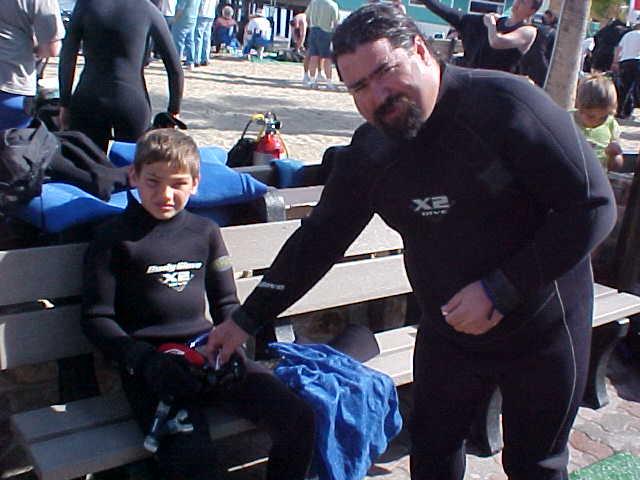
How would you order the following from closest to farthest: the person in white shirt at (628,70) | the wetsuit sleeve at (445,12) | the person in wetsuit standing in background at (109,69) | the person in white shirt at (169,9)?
the person in wetsuit standing in background at (109,69), the wetsuit sleeve at (445,12), the person in white shirt at (169,9), the person in white shirt at (628,70)

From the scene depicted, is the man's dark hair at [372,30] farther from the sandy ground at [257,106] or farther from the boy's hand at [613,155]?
the sandy ground at [257,106]

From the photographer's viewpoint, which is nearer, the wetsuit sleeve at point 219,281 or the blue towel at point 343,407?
the blue towel at point 343,407

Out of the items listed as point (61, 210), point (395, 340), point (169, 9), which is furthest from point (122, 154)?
point (169, 9)

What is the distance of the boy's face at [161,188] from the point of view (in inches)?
121

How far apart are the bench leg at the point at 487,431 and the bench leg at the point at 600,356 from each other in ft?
2.41

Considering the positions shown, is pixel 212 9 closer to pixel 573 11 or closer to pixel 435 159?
pixel 573 11

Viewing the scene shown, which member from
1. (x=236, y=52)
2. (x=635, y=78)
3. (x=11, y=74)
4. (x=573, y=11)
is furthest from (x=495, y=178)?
(x=236, y=52)

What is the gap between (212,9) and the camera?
16203 millimetres

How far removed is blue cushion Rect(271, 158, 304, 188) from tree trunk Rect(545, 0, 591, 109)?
17.8 ft

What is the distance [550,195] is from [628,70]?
14.1 meters

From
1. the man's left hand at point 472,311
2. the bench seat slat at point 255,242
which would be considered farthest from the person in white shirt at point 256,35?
the man's left hand at point 472,311

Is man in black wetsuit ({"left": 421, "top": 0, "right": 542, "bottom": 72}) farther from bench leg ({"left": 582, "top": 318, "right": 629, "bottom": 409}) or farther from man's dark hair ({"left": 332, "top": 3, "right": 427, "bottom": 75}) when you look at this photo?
man's dark hair ({"left": 332, "top": 3, "right": 427, "bottom": 75})

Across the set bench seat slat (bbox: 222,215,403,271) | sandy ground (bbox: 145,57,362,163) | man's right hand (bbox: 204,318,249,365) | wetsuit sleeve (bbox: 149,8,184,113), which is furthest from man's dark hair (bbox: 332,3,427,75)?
sandy ground (bbox: 145,57,362,163)

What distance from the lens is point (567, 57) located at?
30.4 ft
